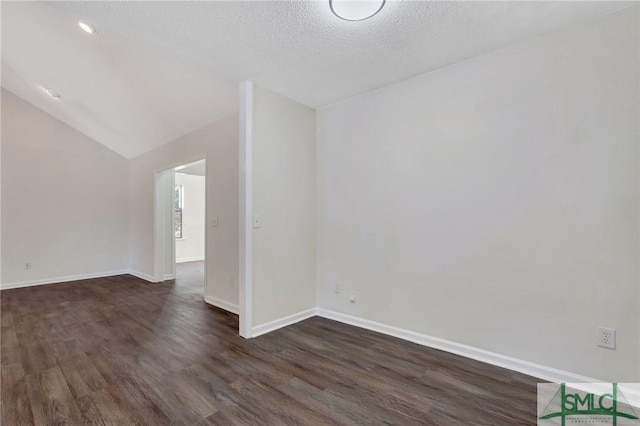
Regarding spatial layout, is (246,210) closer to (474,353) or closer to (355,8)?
(355,8)

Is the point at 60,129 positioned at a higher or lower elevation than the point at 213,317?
higher

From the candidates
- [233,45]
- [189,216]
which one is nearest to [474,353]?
[233,45]

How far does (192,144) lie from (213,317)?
2.52 metres

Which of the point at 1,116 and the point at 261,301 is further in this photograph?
the point at 1,116

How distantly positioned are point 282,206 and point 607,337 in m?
2.70

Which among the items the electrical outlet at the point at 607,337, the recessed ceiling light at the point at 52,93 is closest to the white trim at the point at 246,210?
the electrical outlet at the point at 607,337

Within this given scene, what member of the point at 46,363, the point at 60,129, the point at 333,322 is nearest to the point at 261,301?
the point at 333,322

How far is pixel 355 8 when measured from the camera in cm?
173

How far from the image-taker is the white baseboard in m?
3.60

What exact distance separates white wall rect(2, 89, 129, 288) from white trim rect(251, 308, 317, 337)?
4.75 m

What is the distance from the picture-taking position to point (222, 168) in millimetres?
3799

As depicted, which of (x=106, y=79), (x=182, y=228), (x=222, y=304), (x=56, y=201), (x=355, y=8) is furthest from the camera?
(x=182, y=228)

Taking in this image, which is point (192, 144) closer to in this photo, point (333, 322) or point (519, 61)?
point (333, 322)

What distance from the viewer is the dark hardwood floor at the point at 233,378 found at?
167cm
